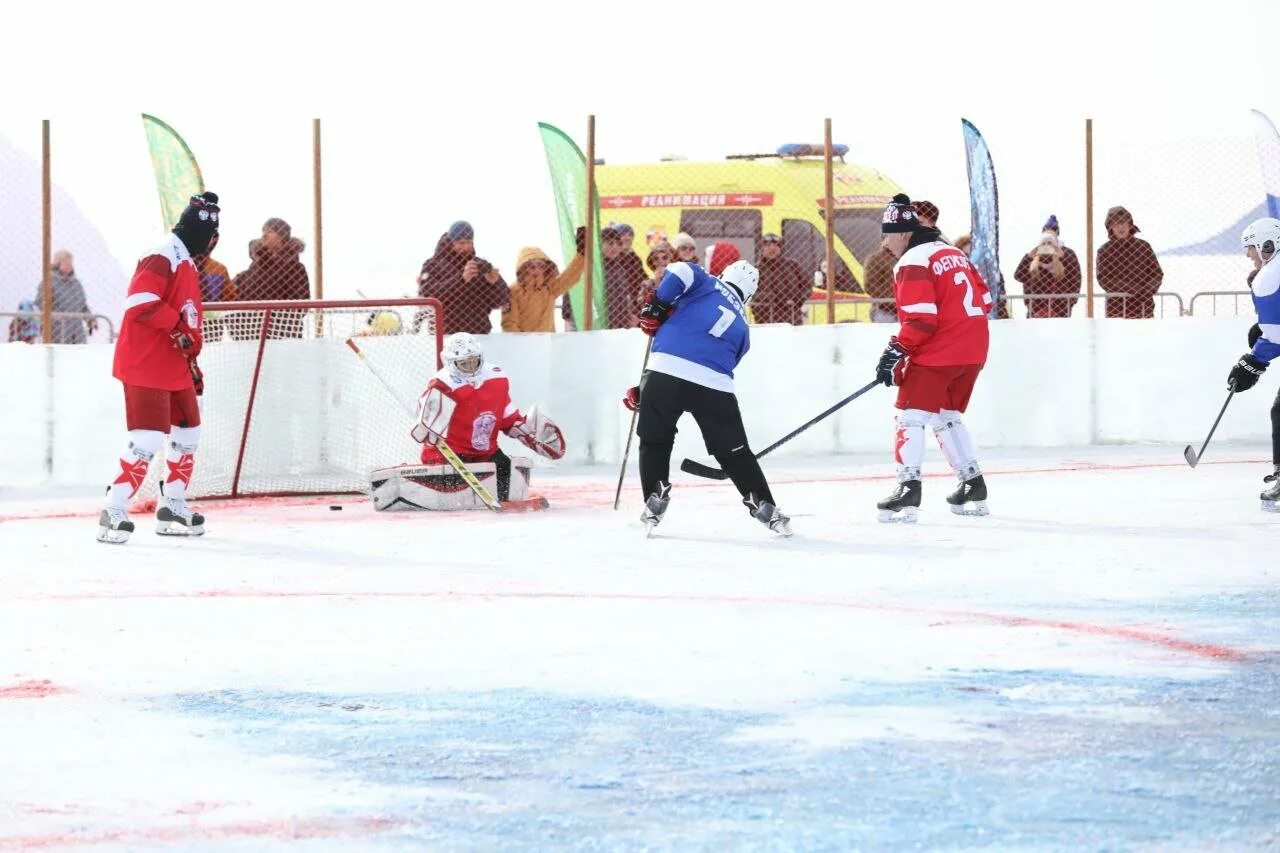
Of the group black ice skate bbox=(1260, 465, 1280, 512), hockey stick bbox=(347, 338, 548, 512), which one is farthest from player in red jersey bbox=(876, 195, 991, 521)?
hockey stick bbox=(347, 338, 548, 512)

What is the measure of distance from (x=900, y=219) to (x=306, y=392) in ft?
15.2

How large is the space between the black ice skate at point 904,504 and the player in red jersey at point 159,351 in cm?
324

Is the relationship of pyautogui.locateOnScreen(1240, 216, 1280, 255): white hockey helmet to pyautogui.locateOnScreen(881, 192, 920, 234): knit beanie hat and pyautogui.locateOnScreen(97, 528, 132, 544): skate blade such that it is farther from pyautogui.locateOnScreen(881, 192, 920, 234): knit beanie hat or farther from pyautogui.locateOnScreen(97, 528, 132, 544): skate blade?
pyautogui.locateOnScreen(97, 528, 132, 544): skate blade

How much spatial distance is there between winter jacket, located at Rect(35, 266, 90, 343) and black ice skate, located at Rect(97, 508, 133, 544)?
4.37 m

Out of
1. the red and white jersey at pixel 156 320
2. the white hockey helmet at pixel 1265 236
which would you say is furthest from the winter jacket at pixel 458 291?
the white hockey helmet at pixel 1265 236

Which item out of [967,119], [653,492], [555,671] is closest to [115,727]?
[555,671]

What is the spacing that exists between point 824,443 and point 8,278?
6108 millimetres

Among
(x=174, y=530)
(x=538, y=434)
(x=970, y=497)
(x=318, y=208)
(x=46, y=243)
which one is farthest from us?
(x=46, y=243)

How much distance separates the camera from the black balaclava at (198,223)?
9.26 meters

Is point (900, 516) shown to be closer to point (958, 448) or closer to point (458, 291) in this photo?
point (958, 448)

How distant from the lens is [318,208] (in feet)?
42.1

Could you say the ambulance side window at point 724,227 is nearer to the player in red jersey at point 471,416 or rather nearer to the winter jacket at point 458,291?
the winter jacket at point 458,291

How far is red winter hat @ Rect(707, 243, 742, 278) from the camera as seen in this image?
9.83 meters

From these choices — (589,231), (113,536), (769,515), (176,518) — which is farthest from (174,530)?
(589,231)
